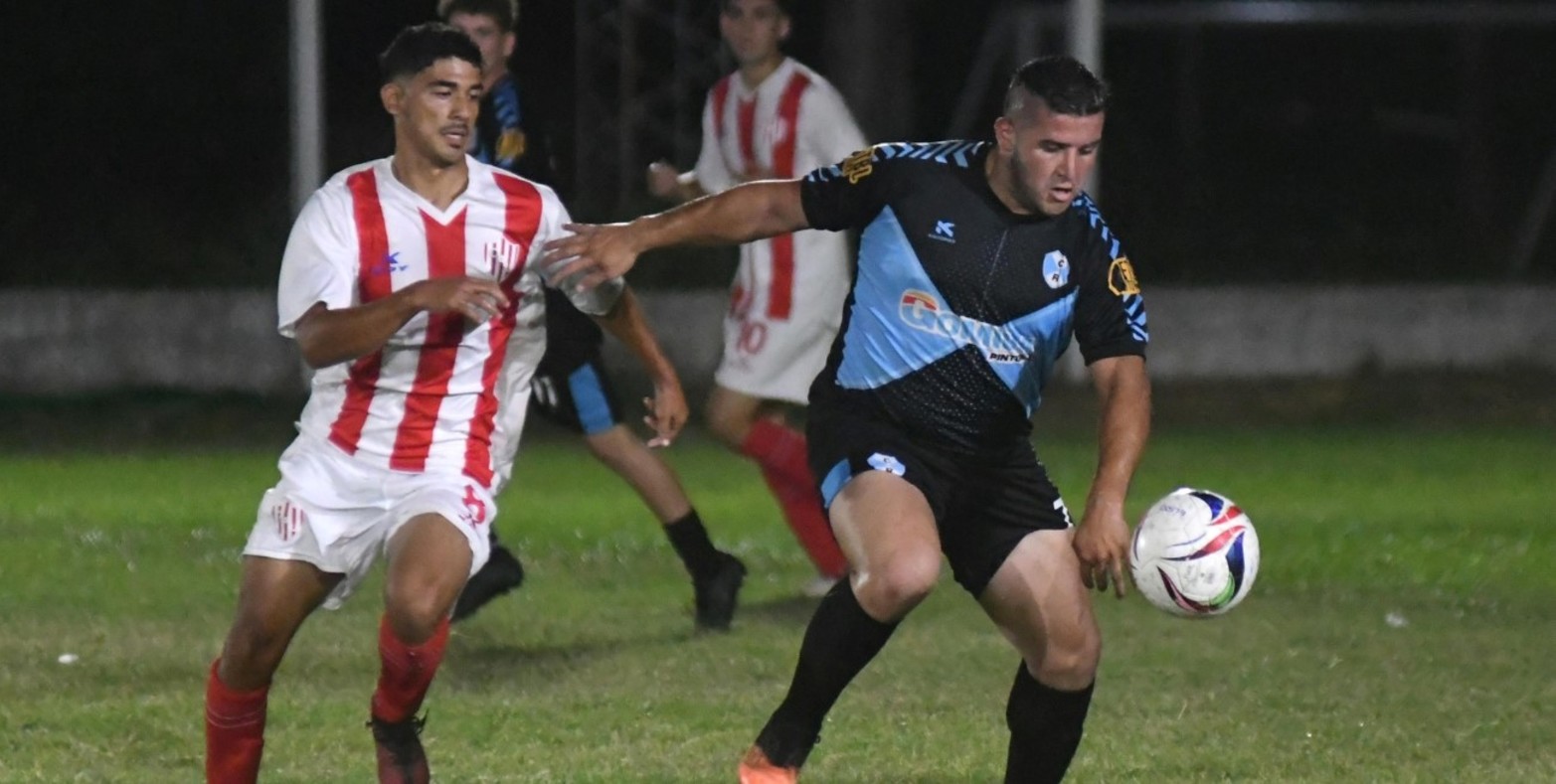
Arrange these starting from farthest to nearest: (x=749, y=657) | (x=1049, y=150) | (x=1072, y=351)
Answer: (x=1072, y=351), (x=749, y=657), (x=1049, y=150)

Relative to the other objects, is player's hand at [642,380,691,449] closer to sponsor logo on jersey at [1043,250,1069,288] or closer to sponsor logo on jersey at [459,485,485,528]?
sponsor logo on jersey at [459,485,485,528]

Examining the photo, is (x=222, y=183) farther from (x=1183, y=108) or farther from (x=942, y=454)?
(x=942, y=454)

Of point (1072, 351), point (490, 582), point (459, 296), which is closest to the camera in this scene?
point (459, 296)

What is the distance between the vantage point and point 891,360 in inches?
225

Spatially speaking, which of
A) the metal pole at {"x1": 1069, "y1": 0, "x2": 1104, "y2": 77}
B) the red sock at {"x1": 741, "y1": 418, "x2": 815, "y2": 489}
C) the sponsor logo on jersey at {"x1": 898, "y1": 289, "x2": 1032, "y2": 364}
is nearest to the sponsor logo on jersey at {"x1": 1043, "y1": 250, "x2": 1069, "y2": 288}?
the sponsor logo on jersey at {"x1": 898, "y1": 289, "x2": 1032, "y2": 364}

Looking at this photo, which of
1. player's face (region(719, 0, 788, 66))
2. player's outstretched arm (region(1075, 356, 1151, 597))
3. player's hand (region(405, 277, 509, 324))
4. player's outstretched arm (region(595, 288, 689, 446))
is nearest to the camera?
player's hand (region(405, 277, 509, 324))

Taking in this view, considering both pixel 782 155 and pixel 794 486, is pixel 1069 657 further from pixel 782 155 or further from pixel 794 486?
pixel 782 155

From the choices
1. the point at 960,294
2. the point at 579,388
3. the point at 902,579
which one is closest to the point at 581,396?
the point at 579,388

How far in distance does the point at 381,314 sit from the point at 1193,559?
1.76m

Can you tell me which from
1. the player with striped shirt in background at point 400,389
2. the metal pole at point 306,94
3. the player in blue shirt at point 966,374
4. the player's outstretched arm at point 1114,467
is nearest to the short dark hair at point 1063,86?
the player in blue shirt at point 966,374

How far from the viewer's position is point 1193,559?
211 inches

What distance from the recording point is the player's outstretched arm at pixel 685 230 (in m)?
5.66

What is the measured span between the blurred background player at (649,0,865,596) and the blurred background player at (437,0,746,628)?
61 cm

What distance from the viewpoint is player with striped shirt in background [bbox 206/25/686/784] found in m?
5.33
